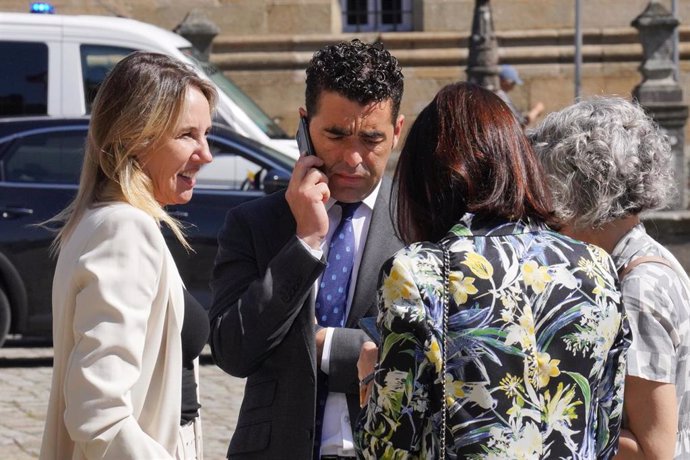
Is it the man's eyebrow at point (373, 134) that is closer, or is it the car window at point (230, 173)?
the man's eyebrow at point (373, 134)

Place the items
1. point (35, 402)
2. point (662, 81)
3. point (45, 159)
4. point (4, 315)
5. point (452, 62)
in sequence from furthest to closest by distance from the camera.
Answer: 1. point (452, 62)
2. point (662, 81)
3. point (45, 159)
4. point (4, 315)
5. point (35, 402)

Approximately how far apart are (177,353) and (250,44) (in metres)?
18.3

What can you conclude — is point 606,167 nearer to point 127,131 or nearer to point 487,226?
point 487,226

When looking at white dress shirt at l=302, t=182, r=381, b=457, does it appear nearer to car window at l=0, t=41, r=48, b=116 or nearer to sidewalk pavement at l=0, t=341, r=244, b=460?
sidewalk pavement at l=0, t=341, r=244, b=460

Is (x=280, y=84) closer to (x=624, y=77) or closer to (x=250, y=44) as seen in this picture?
(x=250, y=44)

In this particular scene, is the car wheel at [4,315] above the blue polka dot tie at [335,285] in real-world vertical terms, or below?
below

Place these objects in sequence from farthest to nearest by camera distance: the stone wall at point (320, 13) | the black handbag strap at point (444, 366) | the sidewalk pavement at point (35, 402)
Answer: the stone wall at point (320, 13) → the sidewalk pavement at point (35, 402) → the black handbag strap at point (444, 366)

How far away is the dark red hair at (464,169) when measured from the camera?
3215 mm

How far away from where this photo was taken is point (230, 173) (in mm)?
11195

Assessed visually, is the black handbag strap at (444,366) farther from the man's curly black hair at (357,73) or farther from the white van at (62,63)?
the white van at (62,63)

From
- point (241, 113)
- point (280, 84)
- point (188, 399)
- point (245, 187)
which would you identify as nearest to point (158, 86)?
point (188, 399)

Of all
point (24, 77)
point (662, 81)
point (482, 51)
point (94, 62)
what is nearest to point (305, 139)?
point (94, 62)

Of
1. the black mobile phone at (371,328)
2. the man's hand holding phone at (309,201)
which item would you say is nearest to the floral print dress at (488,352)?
the black mobile phone at (371,328)

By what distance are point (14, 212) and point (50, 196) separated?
0.94 ft
